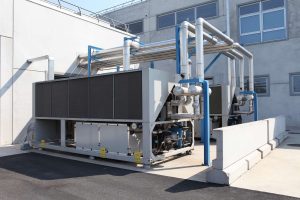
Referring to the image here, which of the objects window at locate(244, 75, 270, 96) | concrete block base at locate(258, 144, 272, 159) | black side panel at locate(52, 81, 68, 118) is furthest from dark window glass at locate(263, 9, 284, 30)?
black side panel at locate(52, 81, 68, 118)

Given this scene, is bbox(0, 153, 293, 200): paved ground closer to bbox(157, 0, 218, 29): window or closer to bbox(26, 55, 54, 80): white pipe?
bbox(26, 55, 54, 80): white pipe

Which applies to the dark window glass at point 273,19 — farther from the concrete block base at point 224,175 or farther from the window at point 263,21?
the concrete block base at point 224,175

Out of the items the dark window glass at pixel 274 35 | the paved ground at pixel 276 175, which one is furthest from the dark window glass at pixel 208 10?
the paved ground at pixel 276 175

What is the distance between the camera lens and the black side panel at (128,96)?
7336 millimetres

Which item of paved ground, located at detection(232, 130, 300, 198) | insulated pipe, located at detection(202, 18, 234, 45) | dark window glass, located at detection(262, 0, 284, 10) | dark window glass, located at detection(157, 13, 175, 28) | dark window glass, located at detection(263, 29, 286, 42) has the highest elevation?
dark window glass, located at detection(157, 13, 175, 28)

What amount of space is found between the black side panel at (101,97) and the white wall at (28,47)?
15.2 ft

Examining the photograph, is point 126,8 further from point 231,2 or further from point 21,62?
point 21,62

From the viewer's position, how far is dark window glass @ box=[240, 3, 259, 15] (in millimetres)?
16719

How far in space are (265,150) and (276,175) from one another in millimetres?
2305

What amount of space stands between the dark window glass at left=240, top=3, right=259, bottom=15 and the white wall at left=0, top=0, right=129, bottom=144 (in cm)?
948

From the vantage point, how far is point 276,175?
6246mm

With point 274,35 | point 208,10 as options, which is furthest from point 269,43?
point 208,10

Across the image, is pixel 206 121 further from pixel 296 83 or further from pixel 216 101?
pixel 296 83

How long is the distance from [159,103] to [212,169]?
2342 millimetres
